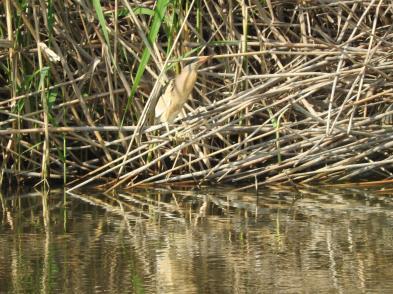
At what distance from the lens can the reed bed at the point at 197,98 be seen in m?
4.05

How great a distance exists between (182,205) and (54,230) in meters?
0.63

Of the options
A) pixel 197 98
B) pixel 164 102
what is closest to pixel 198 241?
pixel 164 102

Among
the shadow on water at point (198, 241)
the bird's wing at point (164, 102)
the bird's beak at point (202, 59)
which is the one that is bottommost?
the shadow on water at point (198, 241)

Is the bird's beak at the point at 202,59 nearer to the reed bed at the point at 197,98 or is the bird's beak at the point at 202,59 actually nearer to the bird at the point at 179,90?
the bird at the point at 179,90

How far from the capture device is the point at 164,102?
3854 mm

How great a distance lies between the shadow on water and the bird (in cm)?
36

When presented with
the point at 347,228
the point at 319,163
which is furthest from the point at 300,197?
the point at 347,228

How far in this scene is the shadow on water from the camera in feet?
8.64

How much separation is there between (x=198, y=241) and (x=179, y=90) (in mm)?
721

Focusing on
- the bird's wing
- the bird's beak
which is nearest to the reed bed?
the bird's wing

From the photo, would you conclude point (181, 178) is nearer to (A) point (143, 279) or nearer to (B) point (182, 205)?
(B) point (182, 205)

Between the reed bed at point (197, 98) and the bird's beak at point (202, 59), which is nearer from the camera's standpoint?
the bird's beak at point (202, 59)

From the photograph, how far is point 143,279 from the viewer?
8.77 ft

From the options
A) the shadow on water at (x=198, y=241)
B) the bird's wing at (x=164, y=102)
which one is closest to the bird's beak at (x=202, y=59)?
the bird's wing at (x=164, y=102)
